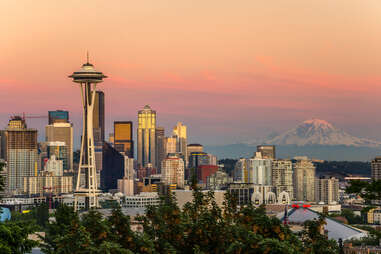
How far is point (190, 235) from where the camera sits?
3011 cm

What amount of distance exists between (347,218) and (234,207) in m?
158

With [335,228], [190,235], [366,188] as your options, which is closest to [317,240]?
[190,235]

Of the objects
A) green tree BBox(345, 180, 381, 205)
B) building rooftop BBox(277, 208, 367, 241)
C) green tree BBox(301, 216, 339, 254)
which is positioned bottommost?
building rooftop BBox(277, 208, 367, 241)

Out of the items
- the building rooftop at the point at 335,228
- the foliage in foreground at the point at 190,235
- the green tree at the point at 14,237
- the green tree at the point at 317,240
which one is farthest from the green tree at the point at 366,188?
the building rooftop at the point at 335,228

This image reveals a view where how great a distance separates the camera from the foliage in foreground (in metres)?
26.9

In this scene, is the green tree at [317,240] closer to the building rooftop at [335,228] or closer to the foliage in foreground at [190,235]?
the foliage in foreground at [190,235]

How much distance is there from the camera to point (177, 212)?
104 feet

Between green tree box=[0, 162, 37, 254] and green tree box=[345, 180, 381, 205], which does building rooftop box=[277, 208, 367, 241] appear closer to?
green tree box=[345, 180, 381, 205]

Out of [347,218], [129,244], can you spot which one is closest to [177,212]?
[129,244]

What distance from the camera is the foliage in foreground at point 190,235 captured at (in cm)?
2689

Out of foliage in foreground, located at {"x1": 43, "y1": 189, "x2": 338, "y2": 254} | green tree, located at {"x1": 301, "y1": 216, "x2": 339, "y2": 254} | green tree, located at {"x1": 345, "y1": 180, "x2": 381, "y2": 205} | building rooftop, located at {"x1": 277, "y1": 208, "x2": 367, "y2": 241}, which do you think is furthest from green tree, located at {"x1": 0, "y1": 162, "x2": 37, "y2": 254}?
building rooftop, located at {"x1": 277, "y1": 208, "x2": 367, "y2": 241}

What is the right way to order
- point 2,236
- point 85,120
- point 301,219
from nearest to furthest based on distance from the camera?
1. point 2,236
2. point 301,219
3. point 85,120

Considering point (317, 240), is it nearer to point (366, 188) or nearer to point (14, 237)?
point (366, 188)

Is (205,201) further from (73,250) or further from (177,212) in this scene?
(73,250)
